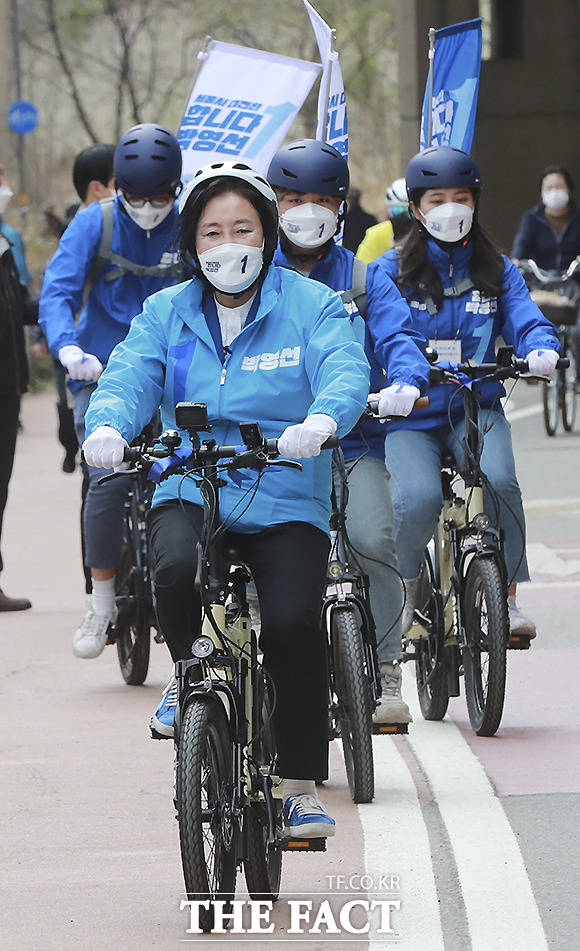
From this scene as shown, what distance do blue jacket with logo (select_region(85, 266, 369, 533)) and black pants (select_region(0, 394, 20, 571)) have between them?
5491mm

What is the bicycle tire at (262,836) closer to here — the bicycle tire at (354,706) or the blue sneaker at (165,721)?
the blue sneaker at (165,721)

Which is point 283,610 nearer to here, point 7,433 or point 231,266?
point 231,266

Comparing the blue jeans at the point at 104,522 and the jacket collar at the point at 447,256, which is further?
the blue jeans at the point at 104,522

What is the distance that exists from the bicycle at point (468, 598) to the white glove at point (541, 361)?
0.04m

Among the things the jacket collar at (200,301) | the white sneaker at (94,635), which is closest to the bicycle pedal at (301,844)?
the jacket collar at (200,301)

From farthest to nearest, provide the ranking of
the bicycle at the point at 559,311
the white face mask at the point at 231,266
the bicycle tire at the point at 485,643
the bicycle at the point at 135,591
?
the bicycle at the point at 559,311 → the bicycle at the point at 135,591 → the bicycle tire at the point at 485,643 → the white face mask at the point at 231,266

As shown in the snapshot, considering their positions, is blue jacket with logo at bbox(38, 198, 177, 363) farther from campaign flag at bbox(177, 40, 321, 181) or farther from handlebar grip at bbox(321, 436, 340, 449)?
handlebar grip at bbox(321, 436, 340, 449)

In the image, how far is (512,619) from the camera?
7.51 m

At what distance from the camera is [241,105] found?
11.0m

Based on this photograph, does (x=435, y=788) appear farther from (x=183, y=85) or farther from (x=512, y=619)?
(x=183, y=85)

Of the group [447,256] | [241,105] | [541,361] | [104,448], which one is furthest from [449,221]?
[241,105]

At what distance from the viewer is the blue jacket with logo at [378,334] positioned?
257 inches

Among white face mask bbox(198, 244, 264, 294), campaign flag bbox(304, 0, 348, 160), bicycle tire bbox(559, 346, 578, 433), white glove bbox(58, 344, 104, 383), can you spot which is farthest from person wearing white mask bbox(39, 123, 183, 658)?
bicycle tire bbox(559, 346, 578, 433)

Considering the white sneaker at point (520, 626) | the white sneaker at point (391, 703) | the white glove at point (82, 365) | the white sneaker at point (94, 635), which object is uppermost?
the white glove at point (82, 365)
